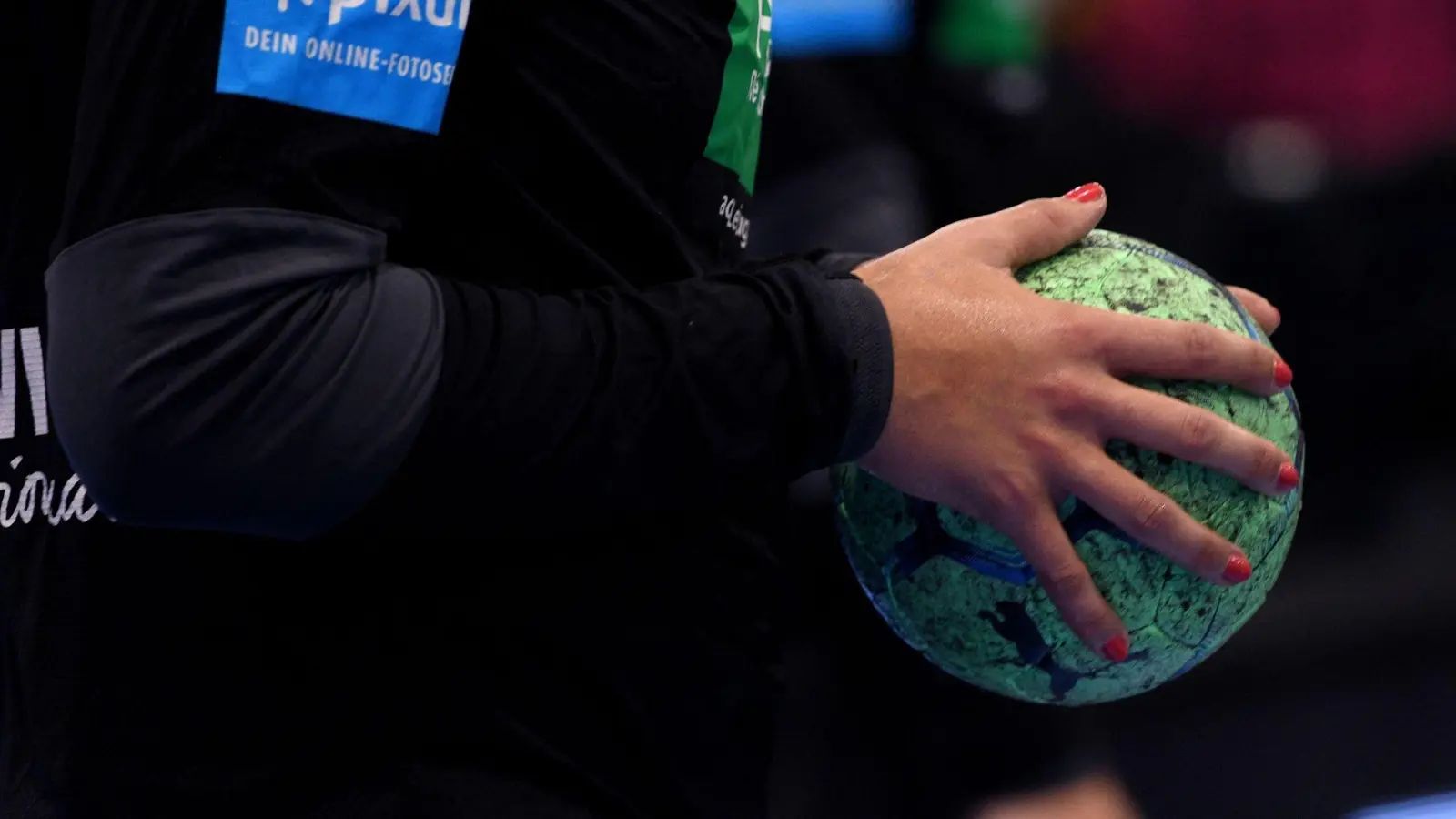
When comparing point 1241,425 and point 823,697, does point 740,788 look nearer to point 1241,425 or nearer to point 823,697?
point 1241,425

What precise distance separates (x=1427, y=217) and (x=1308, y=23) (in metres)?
0.59

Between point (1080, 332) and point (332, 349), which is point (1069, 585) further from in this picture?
point (332, 349)

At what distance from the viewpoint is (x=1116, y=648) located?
3.39 feet

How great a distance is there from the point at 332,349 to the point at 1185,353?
58 cm

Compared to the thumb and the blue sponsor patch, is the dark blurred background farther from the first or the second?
the blue sponsor patch

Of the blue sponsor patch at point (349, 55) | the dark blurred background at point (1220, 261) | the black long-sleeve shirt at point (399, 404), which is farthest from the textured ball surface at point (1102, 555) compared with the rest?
the dark blurred background at point (1220, 261)

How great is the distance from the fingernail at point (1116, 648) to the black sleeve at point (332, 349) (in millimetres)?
267

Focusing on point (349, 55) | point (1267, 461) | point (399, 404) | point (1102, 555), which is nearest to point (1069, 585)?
point (1102, 555)

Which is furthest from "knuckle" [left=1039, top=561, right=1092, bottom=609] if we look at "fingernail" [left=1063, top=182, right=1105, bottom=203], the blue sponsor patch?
the blue sponsor patch

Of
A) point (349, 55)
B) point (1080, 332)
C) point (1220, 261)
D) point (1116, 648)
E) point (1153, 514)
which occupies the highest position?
point (349, 55)

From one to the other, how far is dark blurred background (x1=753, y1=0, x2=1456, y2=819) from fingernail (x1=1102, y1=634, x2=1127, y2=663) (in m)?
1.67

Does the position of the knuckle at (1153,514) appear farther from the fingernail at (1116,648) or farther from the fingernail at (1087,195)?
the fingernail at (1087,195)

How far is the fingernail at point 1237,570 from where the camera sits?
A: 40.4 inches

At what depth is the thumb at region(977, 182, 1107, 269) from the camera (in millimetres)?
1046
